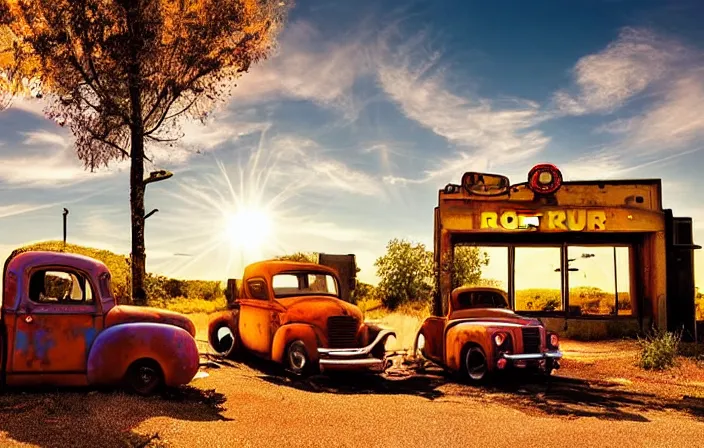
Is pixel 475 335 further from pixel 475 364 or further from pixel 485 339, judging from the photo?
pixel 475 364

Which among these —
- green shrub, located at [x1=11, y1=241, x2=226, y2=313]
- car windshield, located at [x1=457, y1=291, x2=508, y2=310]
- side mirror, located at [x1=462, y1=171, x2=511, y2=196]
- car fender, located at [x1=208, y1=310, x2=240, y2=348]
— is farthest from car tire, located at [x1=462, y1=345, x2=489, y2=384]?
green shrub, located at [x1=11, y1=241, x2=226, y2=313]

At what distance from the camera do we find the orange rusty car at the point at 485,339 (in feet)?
40.9

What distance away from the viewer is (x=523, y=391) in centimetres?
1223

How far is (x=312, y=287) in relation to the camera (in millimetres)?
13961

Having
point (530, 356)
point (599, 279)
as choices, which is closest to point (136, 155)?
point (530, 356)

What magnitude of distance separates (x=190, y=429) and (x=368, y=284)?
27.3 meters

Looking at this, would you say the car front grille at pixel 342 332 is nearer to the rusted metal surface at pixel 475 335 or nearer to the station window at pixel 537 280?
the rusted metal surface at pixel 475 335

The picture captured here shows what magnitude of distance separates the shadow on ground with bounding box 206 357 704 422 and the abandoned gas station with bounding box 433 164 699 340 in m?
8.61

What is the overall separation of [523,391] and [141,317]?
255 inches

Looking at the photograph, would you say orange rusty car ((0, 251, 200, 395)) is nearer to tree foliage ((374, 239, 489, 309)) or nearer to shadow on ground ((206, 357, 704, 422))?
shadow on ground ((206, 357, 704, 422))

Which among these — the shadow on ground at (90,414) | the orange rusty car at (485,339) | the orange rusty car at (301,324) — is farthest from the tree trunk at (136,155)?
the shadow on ground at (90,414)

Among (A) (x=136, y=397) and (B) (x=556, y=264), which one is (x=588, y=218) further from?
(A) (x=136, y=397)

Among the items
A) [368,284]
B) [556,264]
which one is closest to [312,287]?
[556,264]

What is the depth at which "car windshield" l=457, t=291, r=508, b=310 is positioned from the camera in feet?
45.9
